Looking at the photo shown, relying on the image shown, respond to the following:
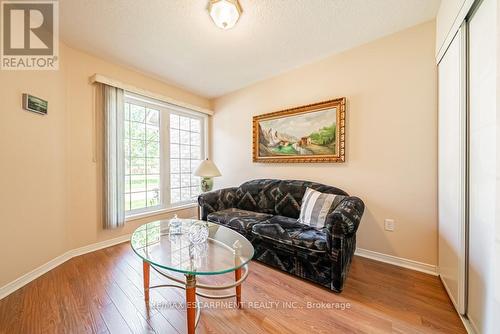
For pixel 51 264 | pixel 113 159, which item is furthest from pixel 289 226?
pixel 51 264

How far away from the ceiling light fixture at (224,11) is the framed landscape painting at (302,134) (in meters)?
1.35

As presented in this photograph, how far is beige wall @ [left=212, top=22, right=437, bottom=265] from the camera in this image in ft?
6.08

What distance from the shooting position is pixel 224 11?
5.15 feet

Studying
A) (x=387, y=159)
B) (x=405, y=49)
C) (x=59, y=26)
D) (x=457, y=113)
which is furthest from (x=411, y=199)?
(x=59, y=26)

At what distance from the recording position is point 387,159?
2.05 m

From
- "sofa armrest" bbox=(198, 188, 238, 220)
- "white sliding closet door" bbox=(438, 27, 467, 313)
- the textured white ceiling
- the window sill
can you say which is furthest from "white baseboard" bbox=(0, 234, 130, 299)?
"white sliding closet door" bbox=(438, 27, 467, 313)

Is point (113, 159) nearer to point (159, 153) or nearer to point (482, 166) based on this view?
point (159, 153)

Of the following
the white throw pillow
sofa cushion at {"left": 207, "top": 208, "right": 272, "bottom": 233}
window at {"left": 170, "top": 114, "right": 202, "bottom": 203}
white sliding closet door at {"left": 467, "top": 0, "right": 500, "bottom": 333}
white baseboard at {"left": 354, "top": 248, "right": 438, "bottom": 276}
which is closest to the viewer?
white sliding closet door at {"left": 467, "top": 0, "right": 500, "bottom": 333}

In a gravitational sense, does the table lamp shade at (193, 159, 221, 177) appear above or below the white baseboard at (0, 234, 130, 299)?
above

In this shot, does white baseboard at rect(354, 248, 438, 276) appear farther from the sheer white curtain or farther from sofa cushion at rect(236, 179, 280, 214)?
the sheer white curtain

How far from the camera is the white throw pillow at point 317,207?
1971 mm

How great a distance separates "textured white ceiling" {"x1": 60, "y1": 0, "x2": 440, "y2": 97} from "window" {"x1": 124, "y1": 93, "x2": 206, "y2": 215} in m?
0.68

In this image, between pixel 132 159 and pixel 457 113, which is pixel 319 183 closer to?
pixel 457 113

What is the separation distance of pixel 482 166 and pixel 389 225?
3.70 feet
